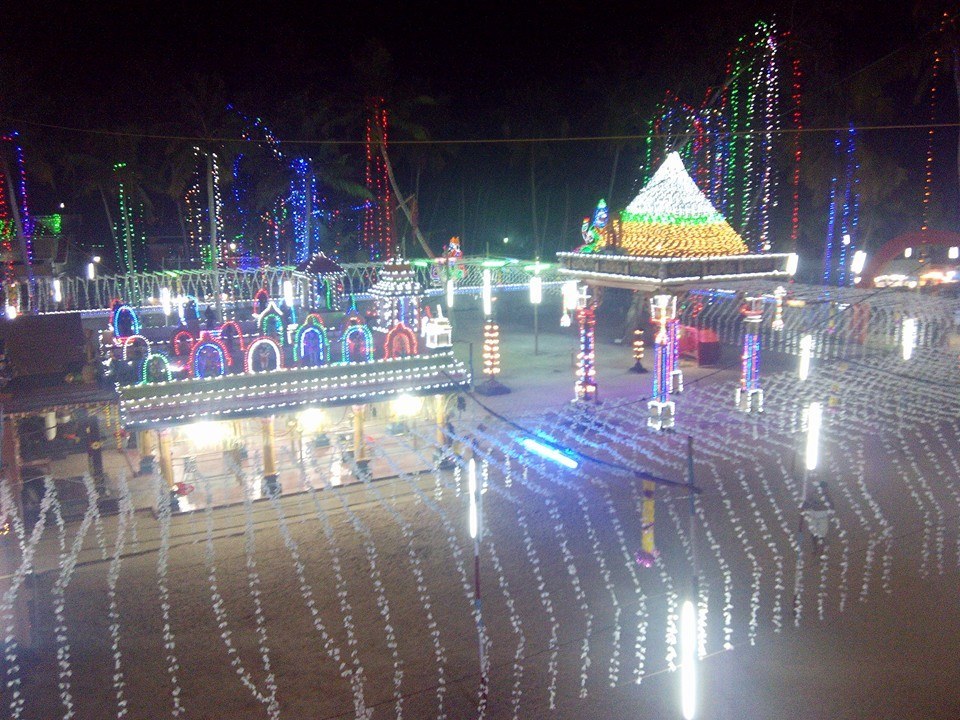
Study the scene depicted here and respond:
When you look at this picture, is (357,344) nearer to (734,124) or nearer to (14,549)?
(14,549)

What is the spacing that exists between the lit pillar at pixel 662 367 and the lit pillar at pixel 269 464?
715cm

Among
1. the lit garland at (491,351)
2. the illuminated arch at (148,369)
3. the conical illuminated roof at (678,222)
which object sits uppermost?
the conical illuminated roof at (678,222)

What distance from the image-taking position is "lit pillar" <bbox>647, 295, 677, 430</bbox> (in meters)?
16.1

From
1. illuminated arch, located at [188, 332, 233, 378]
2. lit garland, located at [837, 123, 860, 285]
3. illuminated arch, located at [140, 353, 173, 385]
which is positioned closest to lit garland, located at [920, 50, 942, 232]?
lit garland, located at [837, 123, 860, 285]

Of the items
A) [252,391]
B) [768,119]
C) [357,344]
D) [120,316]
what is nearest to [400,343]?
[357,344]

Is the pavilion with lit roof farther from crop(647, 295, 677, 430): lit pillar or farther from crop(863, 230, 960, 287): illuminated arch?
crop(863, 230, 960, 287): illuminated arch

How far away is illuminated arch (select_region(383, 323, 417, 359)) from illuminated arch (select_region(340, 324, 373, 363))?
0.28 meters

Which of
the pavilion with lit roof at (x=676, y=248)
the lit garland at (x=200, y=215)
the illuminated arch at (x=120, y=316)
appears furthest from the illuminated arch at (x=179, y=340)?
the lit garland at (x=200, y=215)

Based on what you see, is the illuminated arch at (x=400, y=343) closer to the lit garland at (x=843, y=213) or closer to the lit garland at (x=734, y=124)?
the lit garland at (x=734, y=124)

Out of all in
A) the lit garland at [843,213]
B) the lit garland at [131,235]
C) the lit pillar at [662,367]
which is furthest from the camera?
the lit garland at [131,235]

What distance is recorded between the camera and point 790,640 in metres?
8.77

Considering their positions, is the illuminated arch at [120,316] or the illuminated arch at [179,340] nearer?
the illuminated arch at [179,340]

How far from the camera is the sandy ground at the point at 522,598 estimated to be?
7.91 meters

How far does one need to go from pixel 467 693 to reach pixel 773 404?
11892 mm
